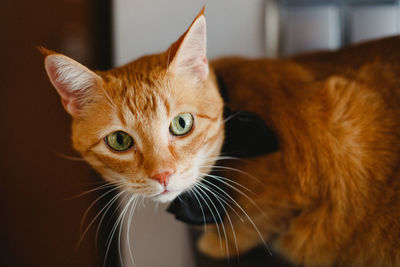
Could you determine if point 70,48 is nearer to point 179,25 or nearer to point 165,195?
point 179,25

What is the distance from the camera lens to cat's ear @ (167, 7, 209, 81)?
0.83 metres

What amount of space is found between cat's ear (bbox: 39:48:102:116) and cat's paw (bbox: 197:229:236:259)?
0.65 m

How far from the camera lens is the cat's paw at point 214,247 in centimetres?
115

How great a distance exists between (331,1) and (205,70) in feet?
2.85

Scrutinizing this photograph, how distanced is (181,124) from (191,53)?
0.21 metres

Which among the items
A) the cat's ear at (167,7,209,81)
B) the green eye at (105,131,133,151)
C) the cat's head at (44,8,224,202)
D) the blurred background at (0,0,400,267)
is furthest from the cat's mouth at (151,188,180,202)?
the blurred background at (0,0,400,267)

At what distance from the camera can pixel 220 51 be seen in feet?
5.10

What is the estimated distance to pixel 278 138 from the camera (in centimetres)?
96

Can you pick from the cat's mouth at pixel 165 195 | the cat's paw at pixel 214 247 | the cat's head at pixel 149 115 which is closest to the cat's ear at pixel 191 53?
the cat's head at pixel 149 115

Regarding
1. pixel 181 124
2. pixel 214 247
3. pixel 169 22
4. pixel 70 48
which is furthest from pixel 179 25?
pixel 214 247

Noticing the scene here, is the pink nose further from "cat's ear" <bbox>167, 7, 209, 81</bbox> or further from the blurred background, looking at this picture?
the blurred background

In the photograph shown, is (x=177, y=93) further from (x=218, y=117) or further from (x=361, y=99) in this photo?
(x=361, y=99)

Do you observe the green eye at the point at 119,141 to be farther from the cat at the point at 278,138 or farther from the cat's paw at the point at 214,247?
the cat's paw at the point at 214,247

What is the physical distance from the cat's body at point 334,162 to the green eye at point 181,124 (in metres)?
0.21
